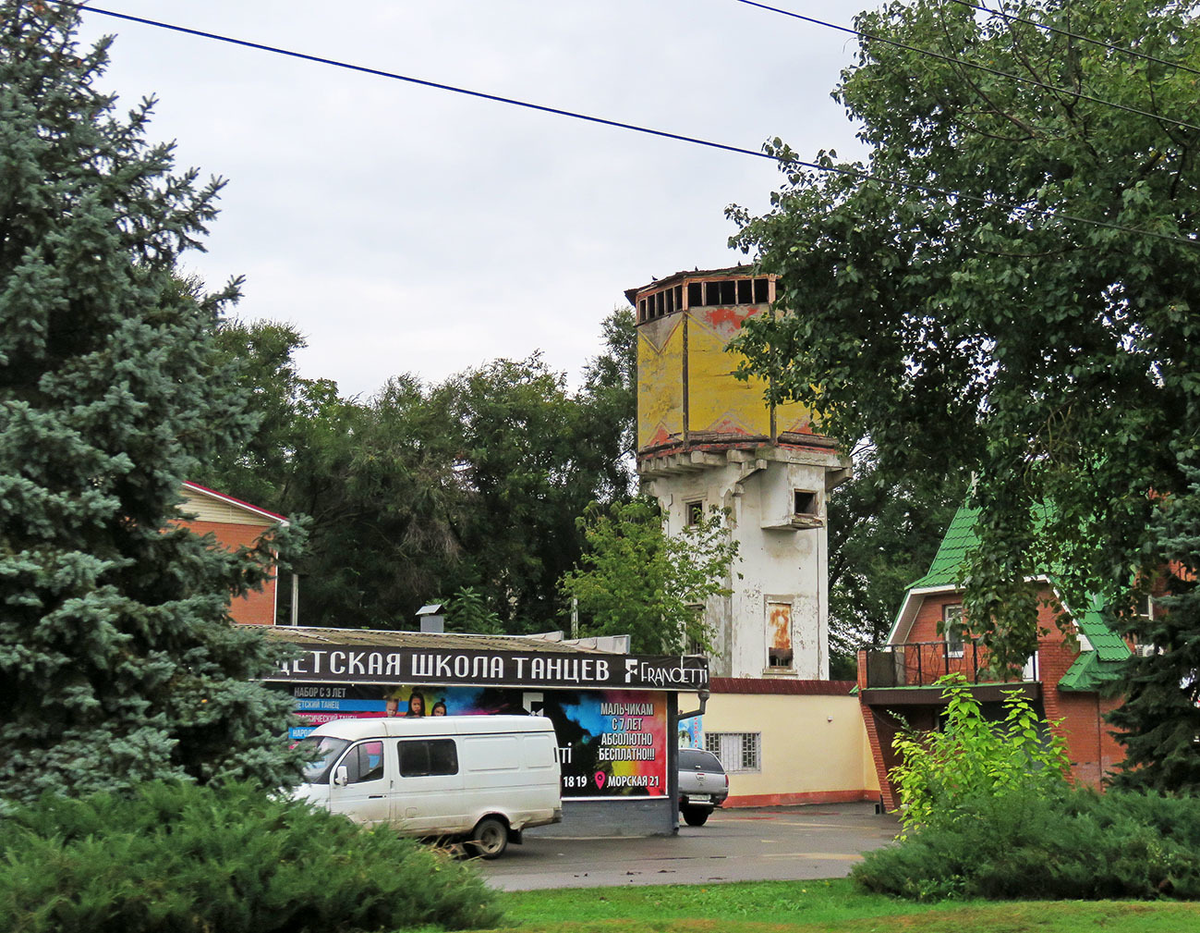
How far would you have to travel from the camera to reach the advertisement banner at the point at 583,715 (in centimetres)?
2497

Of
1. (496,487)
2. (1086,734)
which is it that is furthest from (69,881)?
(496,487)

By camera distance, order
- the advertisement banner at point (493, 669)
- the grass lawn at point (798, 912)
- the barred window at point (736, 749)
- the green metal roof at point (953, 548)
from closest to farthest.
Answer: the grass lawn at point (798, 912) → the advertisement banner at point (493, 669) → the green metal roof at point (953, 548) → the barred window at point (736, 749)

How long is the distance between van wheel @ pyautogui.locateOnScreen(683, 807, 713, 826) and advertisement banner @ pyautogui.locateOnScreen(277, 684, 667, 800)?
4.22 metres

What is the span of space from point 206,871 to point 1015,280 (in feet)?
42.8

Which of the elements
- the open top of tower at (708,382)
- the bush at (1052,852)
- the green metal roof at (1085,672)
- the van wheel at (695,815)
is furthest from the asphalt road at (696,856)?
the open top of tower at (708,382)

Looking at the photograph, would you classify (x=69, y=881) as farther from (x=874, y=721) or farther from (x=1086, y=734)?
(x=874, y=721)

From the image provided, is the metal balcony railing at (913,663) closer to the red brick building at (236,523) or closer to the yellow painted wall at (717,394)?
the yellow painted wall at (717,394)

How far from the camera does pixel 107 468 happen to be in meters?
10.1

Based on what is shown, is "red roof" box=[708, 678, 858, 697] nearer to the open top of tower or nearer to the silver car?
the silver car

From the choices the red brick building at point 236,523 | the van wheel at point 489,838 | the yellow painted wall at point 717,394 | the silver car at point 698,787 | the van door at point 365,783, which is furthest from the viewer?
the yellow painted wall at point 717,394

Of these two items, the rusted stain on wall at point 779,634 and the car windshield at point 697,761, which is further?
the rusted stain on wall at point 779,634

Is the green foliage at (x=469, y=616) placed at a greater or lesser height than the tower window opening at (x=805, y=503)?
lesser

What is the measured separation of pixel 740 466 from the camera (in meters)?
47.6

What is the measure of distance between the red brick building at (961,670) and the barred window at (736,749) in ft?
16.9
